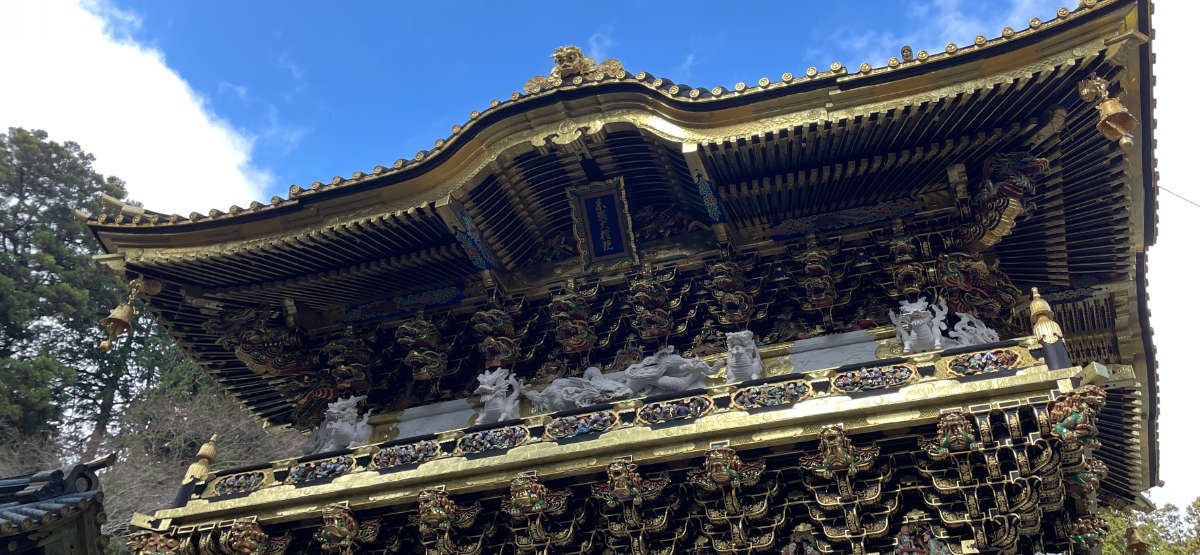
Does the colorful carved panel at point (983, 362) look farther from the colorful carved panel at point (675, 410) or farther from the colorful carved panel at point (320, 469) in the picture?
the colorful carved panel at point (320, 469)

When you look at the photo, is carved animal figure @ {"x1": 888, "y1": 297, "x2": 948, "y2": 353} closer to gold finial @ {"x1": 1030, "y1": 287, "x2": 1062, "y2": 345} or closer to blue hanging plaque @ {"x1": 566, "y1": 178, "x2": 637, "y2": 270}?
gold finial @ {"x1": 1030, "y1": 287, "x2": 1062, "y2": 345}

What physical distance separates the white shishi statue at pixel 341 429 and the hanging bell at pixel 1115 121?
31.7 feet

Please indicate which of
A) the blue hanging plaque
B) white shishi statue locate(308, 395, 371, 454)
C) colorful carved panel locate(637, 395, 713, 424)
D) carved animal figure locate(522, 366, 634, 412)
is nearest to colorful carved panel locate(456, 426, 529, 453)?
carved animal figure locate(522, 366, 634, 412)

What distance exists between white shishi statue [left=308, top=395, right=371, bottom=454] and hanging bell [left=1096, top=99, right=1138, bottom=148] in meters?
9.66

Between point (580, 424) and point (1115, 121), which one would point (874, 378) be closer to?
point (580, 424)

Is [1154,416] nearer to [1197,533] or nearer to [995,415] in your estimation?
[995,415]

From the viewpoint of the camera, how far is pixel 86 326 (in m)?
27.1

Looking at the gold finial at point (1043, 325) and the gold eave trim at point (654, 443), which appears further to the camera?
the gold finial at point (1043, 325)

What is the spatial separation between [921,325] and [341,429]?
7678 millimetres

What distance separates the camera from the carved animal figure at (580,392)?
1045 cm

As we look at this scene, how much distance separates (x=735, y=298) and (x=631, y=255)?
5.08 feet

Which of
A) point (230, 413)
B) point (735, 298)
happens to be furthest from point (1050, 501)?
point (230, 413)

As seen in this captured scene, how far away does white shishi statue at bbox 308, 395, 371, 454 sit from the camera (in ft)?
37.2

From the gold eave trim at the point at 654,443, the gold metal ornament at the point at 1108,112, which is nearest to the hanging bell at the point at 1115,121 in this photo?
the gold metal ornament at the point at 1108,112
